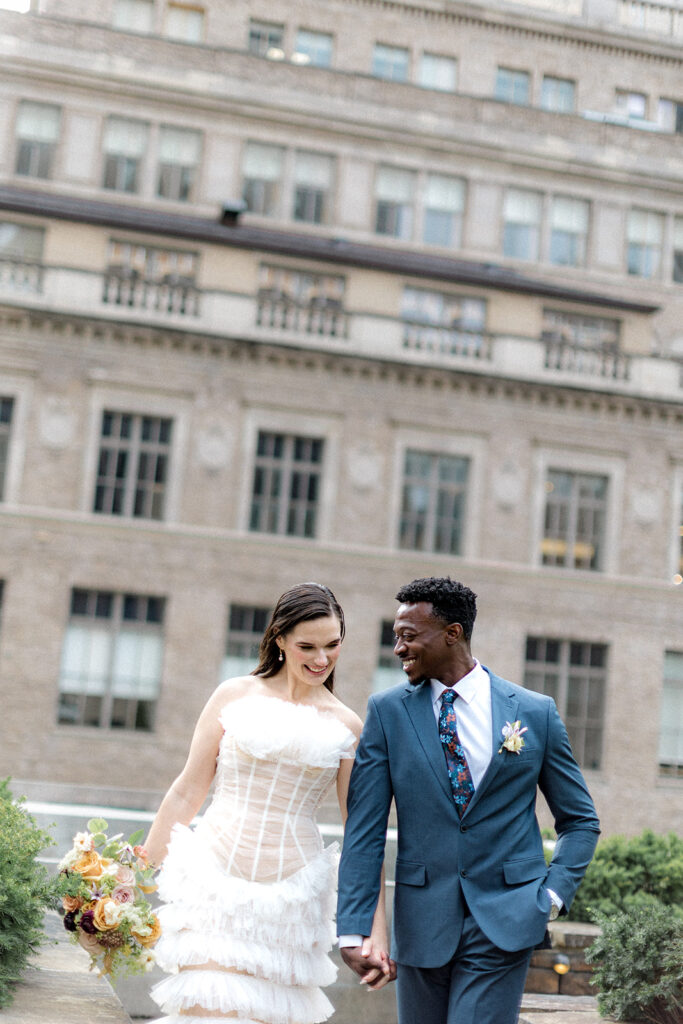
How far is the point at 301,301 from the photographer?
2752 cm

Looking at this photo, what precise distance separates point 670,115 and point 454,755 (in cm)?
3342

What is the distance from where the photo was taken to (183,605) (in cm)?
2530

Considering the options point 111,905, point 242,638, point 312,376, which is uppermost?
point 312,376

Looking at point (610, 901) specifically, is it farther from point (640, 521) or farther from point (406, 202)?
point (406, 202)

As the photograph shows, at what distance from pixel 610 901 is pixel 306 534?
1869cm

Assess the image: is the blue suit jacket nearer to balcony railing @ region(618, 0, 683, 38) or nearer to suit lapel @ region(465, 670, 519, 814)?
suit lapel @ region(465, 670, 519, 814)

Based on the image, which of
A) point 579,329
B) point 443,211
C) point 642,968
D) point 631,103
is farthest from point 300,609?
point 631,103

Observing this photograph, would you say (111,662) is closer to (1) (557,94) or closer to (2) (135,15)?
(2) (135,15)

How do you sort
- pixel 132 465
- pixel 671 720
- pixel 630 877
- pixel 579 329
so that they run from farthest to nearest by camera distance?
pixel 579 329 → pixel 671 720 → pixel 132 465 → pixel 630 877

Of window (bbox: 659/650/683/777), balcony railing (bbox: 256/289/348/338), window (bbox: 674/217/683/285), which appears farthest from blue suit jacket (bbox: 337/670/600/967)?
window (bbox: 674/217/683/285)

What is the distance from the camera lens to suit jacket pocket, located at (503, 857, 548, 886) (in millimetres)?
3941

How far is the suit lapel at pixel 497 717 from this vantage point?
13.0ft

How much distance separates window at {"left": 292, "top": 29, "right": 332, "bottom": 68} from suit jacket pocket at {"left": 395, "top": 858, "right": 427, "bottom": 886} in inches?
1187

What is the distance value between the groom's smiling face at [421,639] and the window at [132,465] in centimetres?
2200
